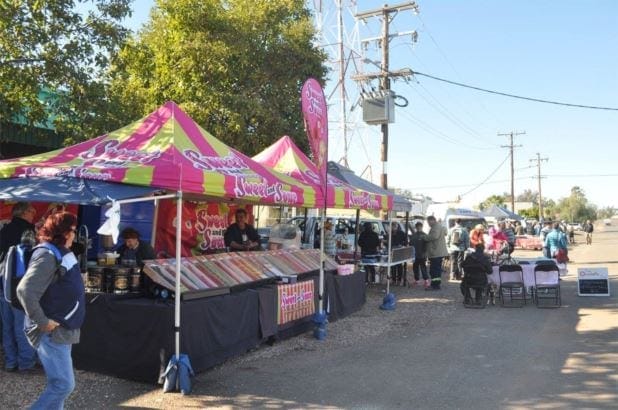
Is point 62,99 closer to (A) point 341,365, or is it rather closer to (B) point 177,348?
(B) point 177,348

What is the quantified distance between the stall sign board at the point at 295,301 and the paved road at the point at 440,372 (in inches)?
19.4

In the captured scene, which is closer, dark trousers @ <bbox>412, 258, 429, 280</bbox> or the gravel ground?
the gravel ground

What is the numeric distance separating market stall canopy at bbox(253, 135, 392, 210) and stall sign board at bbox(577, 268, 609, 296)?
5.40 m

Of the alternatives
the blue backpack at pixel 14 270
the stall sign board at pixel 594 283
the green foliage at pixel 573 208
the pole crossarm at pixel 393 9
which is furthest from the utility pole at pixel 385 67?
the green foliage at pixel 573 208

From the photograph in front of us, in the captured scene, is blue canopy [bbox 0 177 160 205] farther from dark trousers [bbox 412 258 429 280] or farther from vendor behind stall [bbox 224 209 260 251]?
dark trousers [bbox 412 258 429 280]

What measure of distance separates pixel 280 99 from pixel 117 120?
607cm

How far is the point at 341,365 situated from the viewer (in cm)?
669

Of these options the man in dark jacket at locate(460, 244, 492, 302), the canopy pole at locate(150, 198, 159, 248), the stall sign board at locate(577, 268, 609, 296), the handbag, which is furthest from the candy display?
the handbag

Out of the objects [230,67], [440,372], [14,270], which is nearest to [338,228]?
[230,67]

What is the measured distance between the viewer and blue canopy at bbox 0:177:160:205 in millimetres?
5539

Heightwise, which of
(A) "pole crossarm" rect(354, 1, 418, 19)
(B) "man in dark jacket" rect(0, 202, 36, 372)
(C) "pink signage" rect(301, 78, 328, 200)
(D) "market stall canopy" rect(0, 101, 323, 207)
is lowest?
(B) "man in dark jacket" rect(0, 202, 36, 372)

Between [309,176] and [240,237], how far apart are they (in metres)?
1.65

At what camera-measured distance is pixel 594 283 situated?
42.0 ft

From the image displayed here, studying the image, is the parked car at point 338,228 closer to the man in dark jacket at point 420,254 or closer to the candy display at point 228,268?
the man in dark jacket at point 420,254
